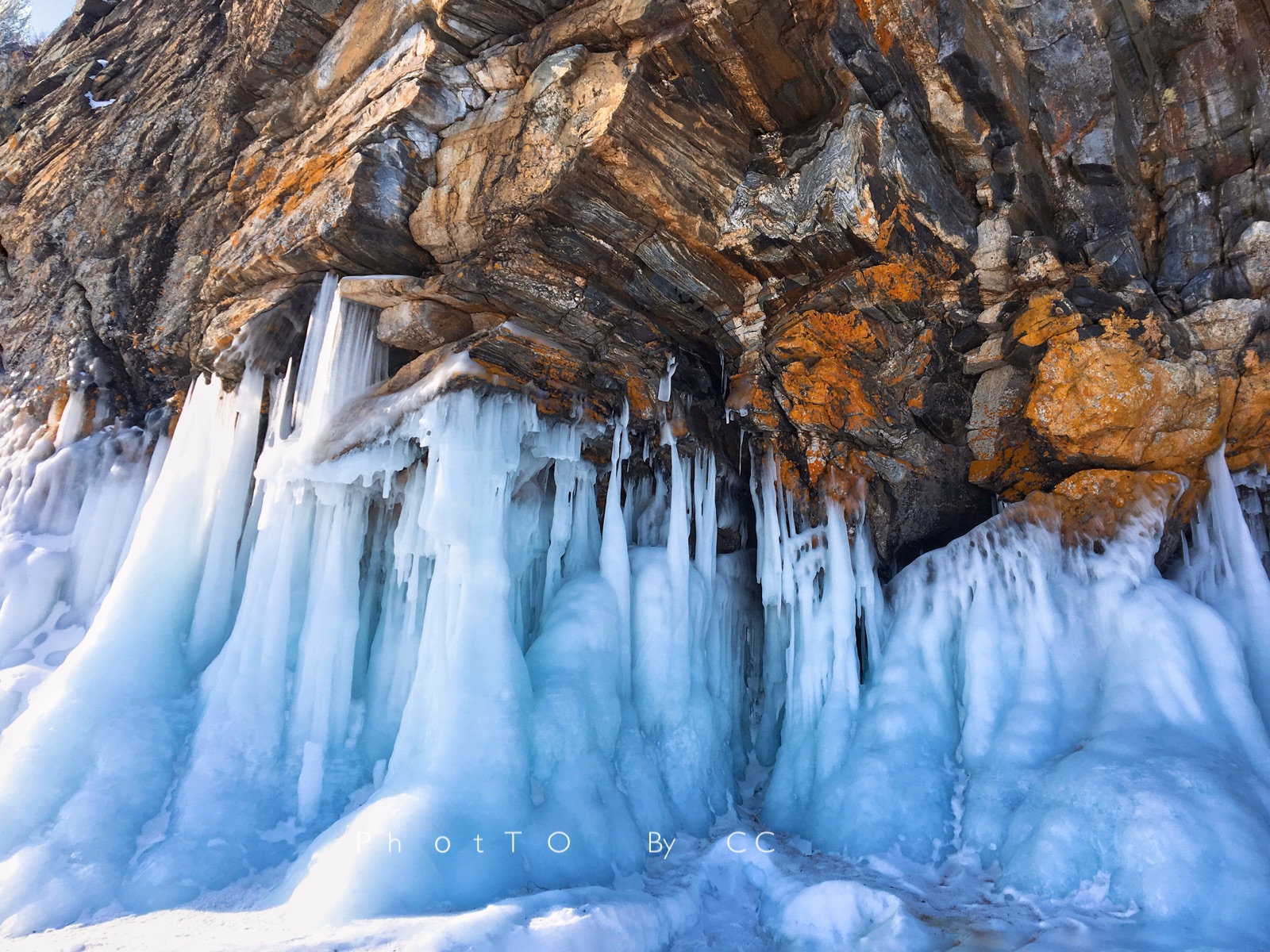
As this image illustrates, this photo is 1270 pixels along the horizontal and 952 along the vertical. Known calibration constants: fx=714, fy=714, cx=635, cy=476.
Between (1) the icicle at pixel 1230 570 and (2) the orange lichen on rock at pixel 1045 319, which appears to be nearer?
(1) the icicle at pixel 1230 570

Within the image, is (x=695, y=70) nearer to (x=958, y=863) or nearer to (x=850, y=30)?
(x=850, y=30)

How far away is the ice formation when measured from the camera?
19.5 feet

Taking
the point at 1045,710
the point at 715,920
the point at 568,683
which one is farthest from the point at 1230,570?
the point at 568,683

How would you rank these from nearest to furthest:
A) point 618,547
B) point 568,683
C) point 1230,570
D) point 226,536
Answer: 1. point 1230,570
2. point 568,683
3. point 226,536
4. point 618,547

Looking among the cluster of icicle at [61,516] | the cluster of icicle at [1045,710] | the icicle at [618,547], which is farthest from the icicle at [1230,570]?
the cluster of icicle at [61,516]

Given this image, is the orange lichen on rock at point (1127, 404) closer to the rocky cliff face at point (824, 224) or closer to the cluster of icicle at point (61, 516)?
the rocky cliff face at point (824, 224)

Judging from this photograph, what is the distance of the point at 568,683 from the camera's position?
8.02m

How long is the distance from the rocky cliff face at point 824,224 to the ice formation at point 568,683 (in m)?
0.79

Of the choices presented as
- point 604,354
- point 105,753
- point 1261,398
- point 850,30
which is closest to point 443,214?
point 604,354

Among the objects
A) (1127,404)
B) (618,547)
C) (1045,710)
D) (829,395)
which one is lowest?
(1045,710)

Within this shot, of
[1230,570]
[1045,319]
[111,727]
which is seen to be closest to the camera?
[111,727]

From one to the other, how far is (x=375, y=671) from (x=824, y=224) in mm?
7276

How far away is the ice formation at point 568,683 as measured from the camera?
234 inches

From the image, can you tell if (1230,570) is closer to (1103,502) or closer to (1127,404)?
(1103,502)
